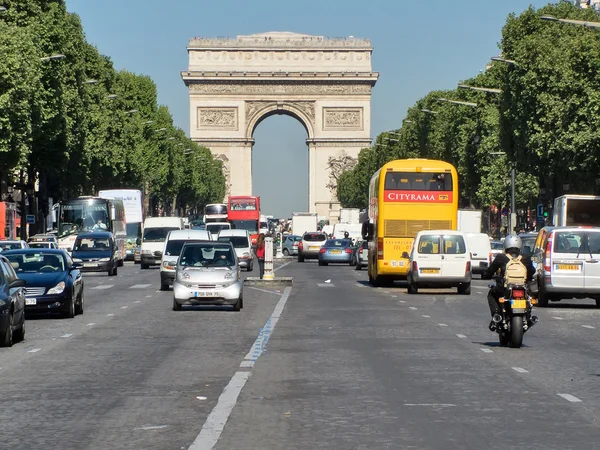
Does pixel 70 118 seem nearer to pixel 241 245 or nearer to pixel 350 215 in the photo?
pixel 241 245

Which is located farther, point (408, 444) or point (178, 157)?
point (178, 157)

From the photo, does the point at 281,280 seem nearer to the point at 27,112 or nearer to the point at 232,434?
the point at 27,112

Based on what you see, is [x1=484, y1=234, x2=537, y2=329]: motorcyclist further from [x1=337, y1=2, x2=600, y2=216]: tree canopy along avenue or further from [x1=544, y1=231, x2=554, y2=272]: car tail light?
[x1=337, y1=2, x2=600, y2=216]: tree canopy along avenue

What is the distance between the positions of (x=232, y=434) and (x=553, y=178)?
187ft

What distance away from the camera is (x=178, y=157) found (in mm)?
127625

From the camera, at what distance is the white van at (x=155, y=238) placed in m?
69.6

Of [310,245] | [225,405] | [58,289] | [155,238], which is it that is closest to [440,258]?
[58,289]

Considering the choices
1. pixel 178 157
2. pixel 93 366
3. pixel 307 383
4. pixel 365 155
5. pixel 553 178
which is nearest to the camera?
pixel 307 383

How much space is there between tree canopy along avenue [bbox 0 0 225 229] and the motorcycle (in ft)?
123

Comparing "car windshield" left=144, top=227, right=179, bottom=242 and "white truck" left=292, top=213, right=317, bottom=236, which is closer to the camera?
"car windshield" left=144, top=227, right=179, bottom=242

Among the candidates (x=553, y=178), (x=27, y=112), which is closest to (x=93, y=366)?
(x=27, y=112)

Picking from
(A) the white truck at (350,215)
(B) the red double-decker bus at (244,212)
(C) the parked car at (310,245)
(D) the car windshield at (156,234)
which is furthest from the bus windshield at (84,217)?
(A) the white truck at (350,215)

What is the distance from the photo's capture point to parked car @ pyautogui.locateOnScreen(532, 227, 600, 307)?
3372 centimetres

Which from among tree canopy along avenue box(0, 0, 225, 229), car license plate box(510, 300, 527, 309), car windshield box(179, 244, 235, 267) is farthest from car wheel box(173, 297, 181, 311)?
tree canopy along avenue box(0, 0, 225, 229)
